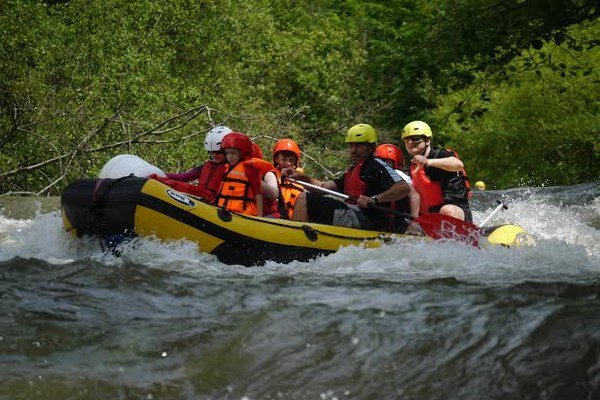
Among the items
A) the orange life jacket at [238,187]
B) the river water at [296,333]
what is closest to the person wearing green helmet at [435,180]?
the orange life jacket at [238,187]

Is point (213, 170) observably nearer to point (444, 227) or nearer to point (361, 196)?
point (361, 196)

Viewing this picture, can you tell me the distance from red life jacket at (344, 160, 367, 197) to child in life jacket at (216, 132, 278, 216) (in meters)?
0.76

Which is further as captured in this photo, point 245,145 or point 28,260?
point 245,145

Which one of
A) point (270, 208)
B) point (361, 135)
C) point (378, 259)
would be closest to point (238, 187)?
point (270, 208)

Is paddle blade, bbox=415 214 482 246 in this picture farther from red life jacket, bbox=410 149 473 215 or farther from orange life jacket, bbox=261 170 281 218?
orange life jacket, bbox=261 170 281 218

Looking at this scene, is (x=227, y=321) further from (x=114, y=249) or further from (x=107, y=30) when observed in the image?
(x=107, y=30)

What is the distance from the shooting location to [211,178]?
8.25 metres

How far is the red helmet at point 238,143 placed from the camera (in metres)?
7.89

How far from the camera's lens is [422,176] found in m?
8.53

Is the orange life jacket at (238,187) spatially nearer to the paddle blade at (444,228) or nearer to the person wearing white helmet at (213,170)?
the person wearing white helmet at (213,170)

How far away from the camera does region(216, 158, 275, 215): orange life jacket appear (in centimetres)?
785

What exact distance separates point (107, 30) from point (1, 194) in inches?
128

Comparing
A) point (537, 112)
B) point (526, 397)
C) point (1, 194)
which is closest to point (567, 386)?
point (526, 397)

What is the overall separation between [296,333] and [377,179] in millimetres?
3796
